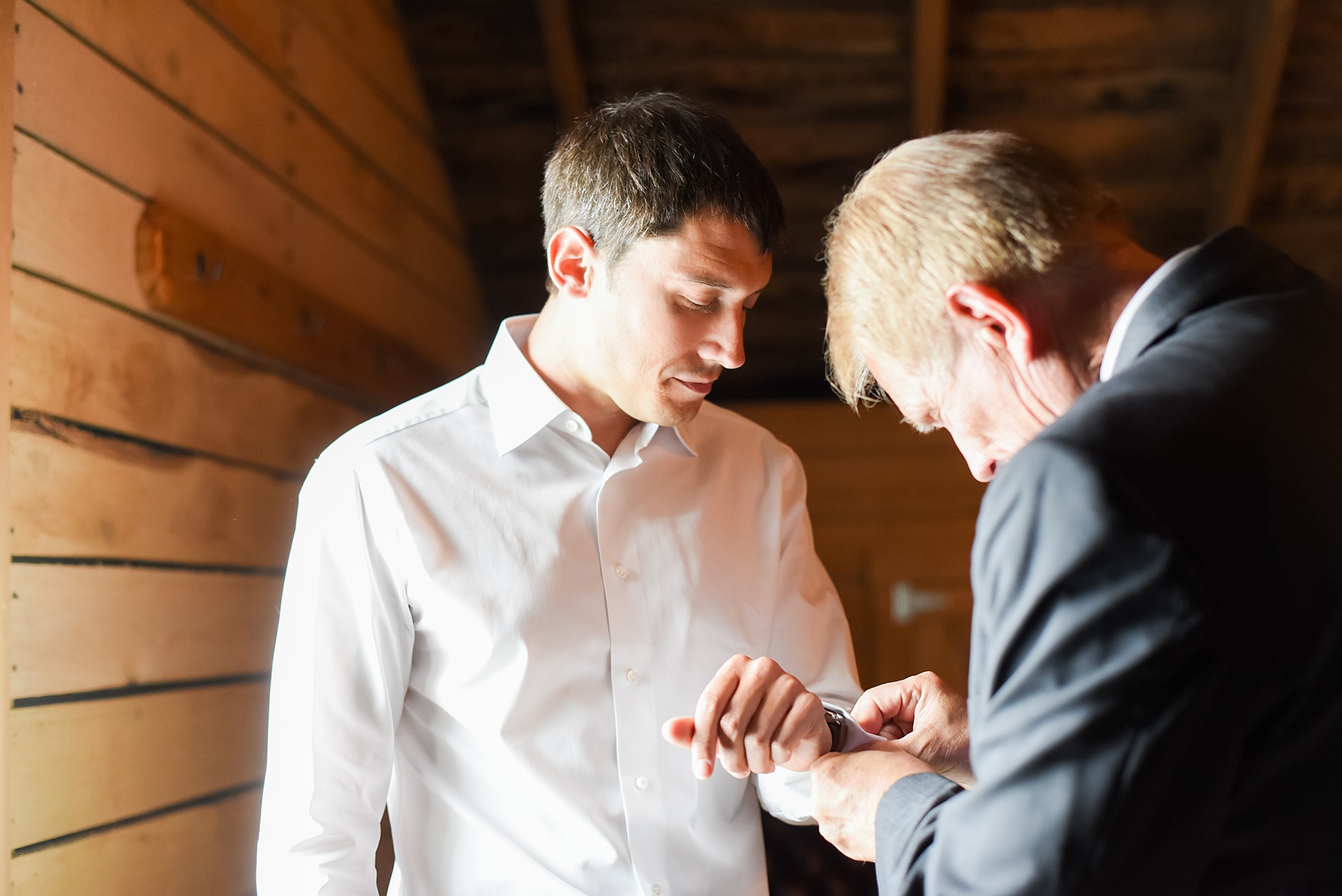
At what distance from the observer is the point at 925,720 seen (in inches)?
57.3

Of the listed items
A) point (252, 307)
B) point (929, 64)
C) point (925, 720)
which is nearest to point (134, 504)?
point (252, 307)

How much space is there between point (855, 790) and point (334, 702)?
2.28ft

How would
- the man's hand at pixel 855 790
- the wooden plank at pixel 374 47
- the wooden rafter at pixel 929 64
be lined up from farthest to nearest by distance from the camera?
the wooden rafter at pixel 929 64 → the wooden plank at pixel 374 47 → the man's hand at pixel 855 790

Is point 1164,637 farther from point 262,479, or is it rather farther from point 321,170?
point 321,170

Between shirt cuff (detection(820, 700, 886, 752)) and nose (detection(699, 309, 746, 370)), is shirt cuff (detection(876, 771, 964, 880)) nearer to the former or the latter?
shirt cuff (detection(820, 700, 886, 752))

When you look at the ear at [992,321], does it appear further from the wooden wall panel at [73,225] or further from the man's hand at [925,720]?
the wooden wall panel at [73,225]

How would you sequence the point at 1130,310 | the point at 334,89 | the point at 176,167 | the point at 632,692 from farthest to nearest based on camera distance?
the point at 334,89 < the point at 176,167 < the point at 632,692 < the point at 1130,310

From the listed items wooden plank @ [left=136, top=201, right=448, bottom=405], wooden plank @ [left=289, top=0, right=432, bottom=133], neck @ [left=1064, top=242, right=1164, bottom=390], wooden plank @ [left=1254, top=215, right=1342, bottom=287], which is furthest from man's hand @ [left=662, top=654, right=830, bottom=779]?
wooden plank @ [left=1254, top=215, right=1342, bottom=287]

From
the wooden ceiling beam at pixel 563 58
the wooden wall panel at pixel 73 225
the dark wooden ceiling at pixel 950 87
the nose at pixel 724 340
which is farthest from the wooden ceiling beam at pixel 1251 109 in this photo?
the wooden wall panel at pixel 73 225

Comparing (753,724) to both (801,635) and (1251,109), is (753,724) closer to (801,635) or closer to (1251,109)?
(801,635)

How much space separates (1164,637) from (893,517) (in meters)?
3.42

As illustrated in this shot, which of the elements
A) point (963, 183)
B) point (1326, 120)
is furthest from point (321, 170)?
point (1326, 120)

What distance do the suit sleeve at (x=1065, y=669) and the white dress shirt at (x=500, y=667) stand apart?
2.49 ft

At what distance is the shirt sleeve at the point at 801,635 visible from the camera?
64.1 inches
